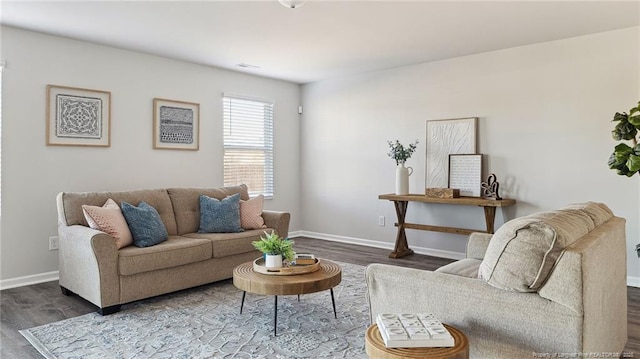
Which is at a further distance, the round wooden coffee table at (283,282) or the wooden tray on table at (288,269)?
the wooden tray on table at (288,269)

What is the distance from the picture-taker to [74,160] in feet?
14.5

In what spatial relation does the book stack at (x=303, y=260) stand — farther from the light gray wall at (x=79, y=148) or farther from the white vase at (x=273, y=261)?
the light gray wall at (x=79, y=148)

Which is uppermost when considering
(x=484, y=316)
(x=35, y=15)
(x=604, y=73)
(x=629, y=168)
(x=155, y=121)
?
(x=35, y=15)

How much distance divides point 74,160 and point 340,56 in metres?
3.04

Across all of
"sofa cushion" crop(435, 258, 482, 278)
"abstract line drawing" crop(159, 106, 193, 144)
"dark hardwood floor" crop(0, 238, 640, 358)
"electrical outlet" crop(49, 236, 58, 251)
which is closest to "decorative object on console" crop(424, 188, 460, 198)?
"dark hardwood floor" crop(0, 238, 640, 358)

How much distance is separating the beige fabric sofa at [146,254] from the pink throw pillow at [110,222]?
71mm

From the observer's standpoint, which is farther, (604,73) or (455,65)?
(455,65)

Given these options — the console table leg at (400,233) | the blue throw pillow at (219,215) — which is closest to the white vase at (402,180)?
the console table leg at (400,233)

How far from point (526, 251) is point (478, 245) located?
1455 mm

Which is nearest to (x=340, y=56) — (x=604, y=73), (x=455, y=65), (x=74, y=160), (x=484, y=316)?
(x=455, y=65)

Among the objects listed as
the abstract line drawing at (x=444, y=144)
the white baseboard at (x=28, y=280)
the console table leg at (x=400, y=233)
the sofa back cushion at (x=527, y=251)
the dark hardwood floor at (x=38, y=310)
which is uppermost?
the abstract line drawing at (x=444, y=144)

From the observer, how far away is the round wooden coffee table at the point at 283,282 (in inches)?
108

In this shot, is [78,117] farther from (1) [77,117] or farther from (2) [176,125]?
(2) [176,125]

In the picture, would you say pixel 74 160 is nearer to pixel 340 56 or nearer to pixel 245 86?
pixel 245 86
